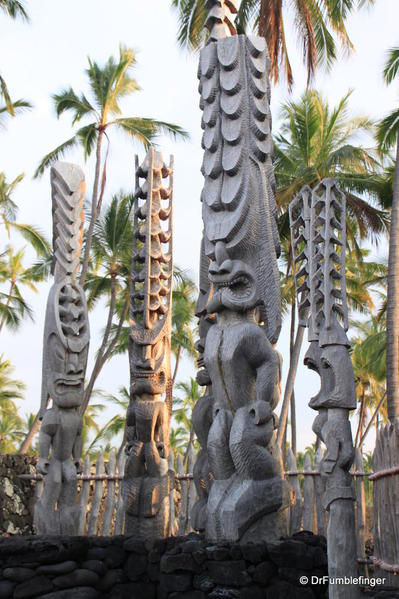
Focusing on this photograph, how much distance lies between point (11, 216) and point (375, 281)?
13.6 m

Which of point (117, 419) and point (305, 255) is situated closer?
point (305, 255)

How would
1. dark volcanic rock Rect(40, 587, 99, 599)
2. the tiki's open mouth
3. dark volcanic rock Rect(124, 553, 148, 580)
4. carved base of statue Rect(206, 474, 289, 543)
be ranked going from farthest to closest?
the tiki's open mouth < dark volcanic rock Rect(124, 553, 148, 580) < dark volcanic rock Rect(40, 587, 99, 599) < carved base of statue Rect(206, 474, 289, 543)

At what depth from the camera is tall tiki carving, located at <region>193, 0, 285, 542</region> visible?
555 centimetres

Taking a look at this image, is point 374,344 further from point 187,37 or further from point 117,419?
point 117,419

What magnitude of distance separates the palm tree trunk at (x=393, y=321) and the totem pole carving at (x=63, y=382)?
19.8ft

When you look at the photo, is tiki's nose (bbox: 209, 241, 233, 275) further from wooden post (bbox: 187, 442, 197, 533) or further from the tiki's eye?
the tiki's eye

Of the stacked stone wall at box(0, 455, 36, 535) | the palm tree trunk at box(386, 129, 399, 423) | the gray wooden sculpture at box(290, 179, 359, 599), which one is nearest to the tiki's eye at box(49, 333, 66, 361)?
the gray wooden sculpture at box(290, 179, 359, 599)

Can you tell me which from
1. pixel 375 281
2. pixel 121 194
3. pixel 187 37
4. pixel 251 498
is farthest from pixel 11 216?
pixel 251 498

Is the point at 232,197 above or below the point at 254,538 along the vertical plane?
above

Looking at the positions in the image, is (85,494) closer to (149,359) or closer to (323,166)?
(149,359)

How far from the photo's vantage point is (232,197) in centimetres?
639

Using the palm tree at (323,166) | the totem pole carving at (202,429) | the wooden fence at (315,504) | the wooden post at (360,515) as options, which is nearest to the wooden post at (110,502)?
the totem pole carving at (202,429)

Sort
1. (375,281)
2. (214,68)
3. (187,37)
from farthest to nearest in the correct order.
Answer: (375,281), (187,37), (214,68)

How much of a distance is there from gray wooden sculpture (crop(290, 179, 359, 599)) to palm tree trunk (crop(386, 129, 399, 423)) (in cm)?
722
